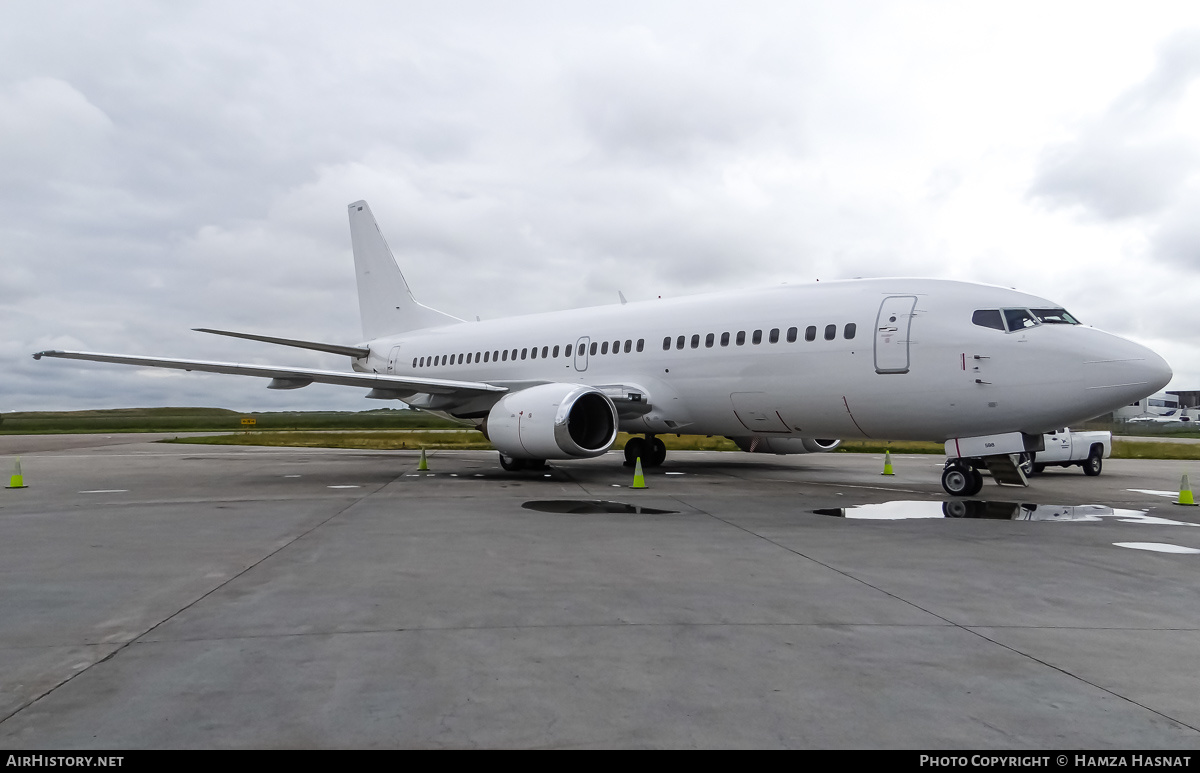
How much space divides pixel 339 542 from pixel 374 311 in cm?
1909

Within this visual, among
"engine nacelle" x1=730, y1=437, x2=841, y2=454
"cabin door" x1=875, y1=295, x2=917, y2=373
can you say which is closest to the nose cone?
"cabin door" x1=875, y1=295, x2=917, y2=373

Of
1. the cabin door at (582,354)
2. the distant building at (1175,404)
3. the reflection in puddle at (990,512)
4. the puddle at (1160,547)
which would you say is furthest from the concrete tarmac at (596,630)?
the distant building at (1175,404)

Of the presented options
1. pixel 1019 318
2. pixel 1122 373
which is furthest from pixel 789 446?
pixel 1122 373

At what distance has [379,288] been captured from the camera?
25.1m

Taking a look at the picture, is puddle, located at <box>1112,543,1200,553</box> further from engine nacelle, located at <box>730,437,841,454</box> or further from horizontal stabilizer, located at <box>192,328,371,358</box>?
horizontal stabilizer, located at <box>192,328,371,358</box>

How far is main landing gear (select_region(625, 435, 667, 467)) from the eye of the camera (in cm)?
1847

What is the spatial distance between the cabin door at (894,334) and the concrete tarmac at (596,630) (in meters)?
2.96

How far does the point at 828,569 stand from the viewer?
6.25m

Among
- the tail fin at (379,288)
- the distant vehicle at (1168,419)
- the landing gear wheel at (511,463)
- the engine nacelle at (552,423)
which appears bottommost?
the landing gear wheel at (511,463)

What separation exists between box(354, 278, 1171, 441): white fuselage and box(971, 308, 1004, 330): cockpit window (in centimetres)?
11

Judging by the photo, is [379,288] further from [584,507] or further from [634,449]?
[584,507]

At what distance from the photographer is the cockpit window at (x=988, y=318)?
11.4 m

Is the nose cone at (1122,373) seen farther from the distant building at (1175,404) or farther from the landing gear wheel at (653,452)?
the distant building at (1175,404)

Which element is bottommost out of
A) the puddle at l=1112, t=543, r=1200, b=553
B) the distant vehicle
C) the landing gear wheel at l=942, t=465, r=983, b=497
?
the puddle at l=1112, t=543, r=1200, b=553
